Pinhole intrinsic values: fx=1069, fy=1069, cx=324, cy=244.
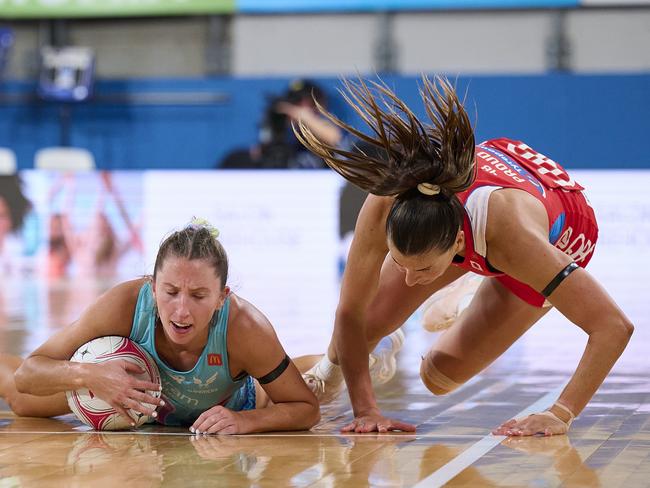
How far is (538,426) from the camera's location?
3.24m

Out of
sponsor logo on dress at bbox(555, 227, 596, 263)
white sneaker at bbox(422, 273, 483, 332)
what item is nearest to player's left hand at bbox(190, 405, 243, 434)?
sponsor logo on dress at bbox(555, 227, 596, 263)

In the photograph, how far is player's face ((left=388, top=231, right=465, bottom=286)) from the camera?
3113mm

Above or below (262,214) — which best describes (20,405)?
above

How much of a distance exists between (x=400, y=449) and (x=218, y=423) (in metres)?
Answer: 0.60

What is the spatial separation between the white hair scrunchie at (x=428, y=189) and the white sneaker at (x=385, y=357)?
1.17m

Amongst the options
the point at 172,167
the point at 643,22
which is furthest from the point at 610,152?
the point at 172,167

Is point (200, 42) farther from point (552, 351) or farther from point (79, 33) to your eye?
point (552, 351)

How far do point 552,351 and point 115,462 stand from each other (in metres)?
3.41

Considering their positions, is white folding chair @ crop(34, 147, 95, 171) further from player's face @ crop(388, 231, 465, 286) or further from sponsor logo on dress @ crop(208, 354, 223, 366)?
player's face @ crop(388, 231, 465, 286)

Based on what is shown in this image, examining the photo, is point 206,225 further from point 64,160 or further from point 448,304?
point 64,160

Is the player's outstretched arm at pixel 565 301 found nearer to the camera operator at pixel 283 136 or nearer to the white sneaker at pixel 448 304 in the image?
the white sneaker at pixel 448 304

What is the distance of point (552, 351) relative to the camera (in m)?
5.79

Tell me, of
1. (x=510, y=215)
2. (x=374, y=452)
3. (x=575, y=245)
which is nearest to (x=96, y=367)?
(x=374, y=452)

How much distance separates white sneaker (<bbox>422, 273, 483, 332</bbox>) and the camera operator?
8867mm
